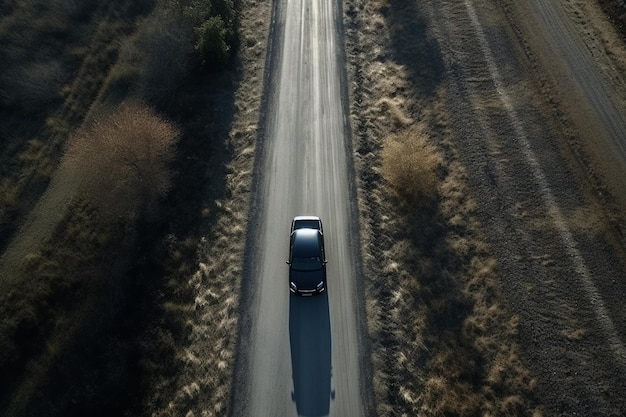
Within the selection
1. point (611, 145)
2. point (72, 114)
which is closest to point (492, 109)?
point (611, 145)

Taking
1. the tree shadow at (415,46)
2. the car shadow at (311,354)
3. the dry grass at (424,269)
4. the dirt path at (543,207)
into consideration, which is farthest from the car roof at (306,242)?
the tree shadow at (415,46)

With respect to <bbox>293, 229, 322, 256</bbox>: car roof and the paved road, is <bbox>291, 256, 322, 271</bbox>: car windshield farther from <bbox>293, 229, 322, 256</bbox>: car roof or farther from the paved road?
the paved road

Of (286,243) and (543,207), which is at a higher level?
(543,207)

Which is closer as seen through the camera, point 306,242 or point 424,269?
point 306,242

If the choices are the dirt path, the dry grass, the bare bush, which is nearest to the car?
the dry grass

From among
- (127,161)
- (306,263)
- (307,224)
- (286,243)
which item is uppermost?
(127,161)

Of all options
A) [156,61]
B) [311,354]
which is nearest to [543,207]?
[311,354]

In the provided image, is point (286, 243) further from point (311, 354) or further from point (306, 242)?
point (311, 354)
